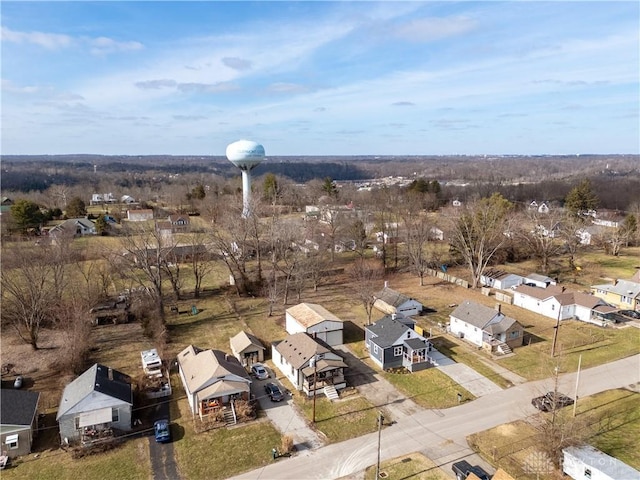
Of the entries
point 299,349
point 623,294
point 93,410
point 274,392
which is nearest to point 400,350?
point 299,349

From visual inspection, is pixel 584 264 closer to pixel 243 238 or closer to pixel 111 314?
pixel 243 238

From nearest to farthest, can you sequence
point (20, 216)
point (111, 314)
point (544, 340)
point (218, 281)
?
point (544, 340), point (111, 314), point (218, 281), point (20, 216)

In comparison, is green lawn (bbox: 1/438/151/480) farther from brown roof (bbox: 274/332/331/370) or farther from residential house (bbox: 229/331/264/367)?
brown roof (bbox: 274/332/331/370)

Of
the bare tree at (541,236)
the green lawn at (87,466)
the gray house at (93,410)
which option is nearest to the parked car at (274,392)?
the green lawn at (87,466)

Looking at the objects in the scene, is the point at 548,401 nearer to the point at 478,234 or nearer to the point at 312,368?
the point at 312,368

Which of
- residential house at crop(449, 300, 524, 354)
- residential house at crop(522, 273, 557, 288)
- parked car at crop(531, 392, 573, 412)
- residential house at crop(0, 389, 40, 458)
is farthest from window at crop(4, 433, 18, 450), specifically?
residential house at crop(522, 273, 557, 288)

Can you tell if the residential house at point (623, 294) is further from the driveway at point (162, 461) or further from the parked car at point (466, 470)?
the driveway at point (162, 461)

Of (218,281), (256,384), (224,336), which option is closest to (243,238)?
(218,281)
